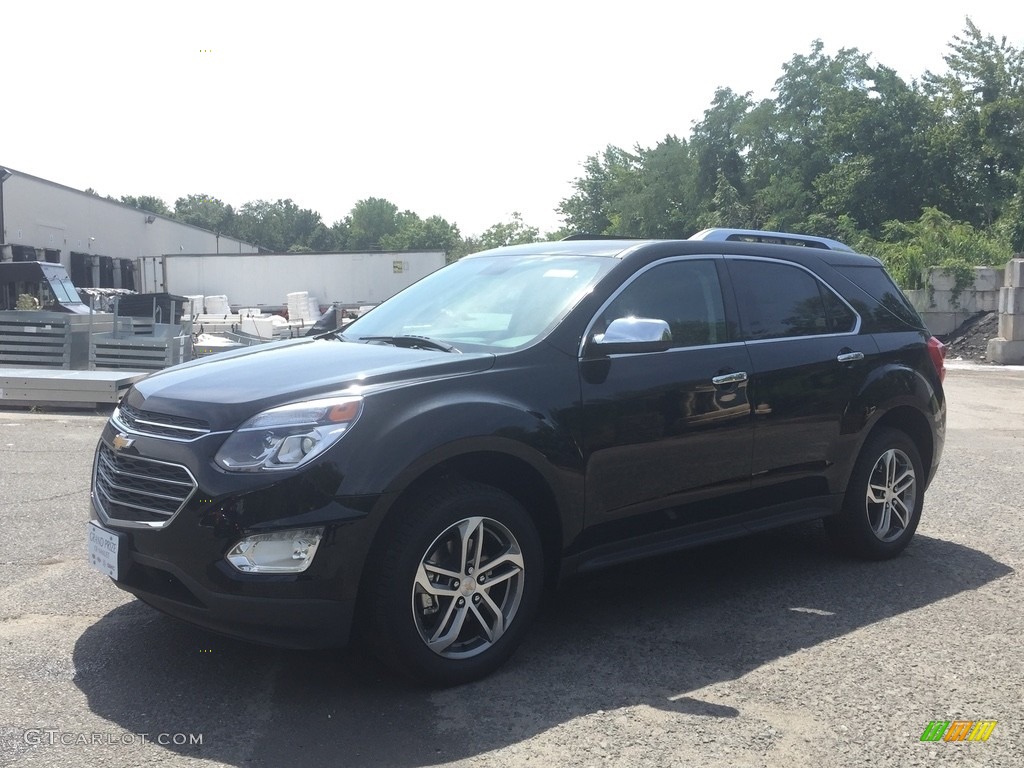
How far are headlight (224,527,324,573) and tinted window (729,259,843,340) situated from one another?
2564 mm

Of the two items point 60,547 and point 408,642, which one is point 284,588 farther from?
point 60,547

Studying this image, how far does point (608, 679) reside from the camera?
4.11 metres

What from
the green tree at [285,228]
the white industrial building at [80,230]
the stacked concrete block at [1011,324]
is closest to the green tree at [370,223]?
the green tree at [285,228]

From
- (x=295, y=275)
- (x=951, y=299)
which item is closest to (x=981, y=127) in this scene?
(x=951, y=299)

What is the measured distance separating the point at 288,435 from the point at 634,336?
1549 mm

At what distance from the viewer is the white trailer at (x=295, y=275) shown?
1551 inches

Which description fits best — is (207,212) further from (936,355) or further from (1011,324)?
(936,355)

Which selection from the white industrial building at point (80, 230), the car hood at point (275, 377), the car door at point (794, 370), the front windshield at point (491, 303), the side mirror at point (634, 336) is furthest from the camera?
the white industrial building at point (80, 230)

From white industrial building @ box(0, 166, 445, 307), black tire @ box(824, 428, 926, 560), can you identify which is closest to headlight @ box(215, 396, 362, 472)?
black tire @ box(824, 428, 926, 560)

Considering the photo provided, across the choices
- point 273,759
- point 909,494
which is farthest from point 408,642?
point 909,494

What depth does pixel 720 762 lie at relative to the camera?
3.42m

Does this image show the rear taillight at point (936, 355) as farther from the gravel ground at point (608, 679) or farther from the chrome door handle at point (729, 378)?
the chrome door handle at point (729, 378)

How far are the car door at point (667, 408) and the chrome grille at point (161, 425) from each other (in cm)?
158

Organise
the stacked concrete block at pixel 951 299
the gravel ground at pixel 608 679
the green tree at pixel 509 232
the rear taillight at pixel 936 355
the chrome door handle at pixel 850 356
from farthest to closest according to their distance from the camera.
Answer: the green tree at pixel 509 232, the stacked concrete block at pixel 951 299, the rear taillight at pixel 936 355, the chrome door handle at pixel 850 356, the gravel ground at pixel 608 679
